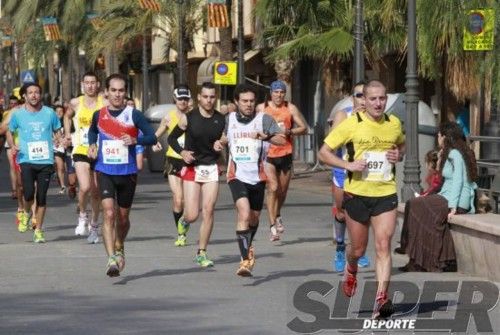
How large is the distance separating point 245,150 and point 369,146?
317 centimetres

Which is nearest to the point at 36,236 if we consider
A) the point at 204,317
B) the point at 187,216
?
the point at 187,216

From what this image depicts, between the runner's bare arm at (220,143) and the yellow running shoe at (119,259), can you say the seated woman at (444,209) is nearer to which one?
the runner's bare arm at (220,143)

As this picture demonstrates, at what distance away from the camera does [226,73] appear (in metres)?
35.8

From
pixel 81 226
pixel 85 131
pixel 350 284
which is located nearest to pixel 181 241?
pixel 85 131

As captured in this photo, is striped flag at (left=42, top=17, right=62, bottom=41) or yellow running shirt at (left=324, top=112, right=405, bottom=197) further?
striped flag at (left=42, top=17, right=62, bottom=41)

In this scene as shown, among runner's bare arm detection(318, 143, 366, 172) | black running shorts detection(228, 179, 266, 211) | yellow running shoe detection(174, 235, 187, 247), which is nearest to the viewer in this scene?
runner's bare arm detection(318, 143, 366, 172)

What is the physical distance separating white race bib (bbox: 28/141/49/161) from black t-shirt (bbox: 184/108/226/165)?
13.2ft

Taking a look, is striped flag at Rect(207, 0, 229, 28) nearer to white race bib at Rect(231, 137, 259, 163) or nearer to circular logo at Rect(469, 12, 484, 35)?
circular logo at Rect(469, 12, 484, 35)

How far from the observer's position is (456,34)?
856 inches

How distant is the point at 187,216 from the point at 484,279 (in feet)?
9.39

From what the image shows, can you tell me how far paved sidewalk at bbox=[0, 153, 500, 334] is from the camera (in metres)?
10.8

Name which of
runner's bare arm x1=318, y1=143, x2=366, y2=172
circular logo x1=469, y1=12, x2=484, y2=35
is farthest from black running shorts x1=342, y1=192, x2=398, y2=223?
circular logo x1=469, y1=12, x2=484, y2=35

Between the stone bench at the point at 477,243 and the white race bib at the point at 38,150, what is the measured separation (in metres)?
5.61

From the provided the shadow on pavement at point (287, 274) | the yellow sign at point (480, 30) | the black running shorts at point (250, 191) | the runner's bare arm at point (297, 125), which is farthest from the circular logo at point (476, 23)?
the black running shorts at point (250, 191)
